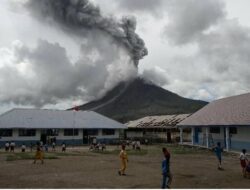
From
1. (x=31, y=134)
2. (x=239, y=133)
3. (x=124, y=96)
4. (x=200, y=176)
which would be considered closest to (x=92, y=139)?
(x=31, y=134)

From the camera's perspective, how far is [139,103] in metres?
111

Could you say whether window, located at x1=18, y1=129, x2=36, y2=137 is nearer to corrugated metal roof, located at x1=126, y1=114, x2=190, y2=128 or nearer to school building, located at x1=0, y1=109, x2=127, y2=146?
school building, located at x1=0, y1=109, x2=127, y2=146

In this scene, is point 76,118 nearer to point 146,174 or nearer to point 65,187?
point 146,174

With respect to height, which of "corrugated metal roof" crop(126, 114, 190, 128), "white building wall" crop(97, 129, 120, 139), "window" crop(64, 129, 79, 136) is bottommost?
"white building wall" crop(97, 129, 120, 139)

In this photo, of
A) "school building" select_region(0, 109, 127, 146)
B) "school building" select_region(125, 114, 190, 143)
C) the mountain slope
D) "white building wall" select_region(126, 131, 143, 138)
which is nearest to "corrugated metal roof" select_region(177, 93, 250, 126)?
"school building" select_region(125, 114, 190, 143)

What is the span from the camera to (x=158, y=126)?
168ft

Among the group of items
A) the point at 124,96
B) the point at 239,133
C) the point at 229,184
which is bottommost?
the point at 229,184

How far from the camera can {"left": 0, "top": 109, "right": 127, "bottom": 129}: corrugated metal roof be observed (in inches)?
1688

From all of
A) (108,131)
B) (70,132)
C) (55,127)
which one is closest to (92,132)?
(108,131)

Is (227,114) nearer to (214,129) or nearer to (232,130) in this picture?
(232,130)

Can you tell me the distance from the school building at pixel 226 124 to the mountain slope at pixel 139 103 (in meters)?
57.2

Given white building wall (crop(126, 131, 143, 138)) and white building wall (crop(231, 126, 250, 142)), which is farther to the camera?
white building wall (crop(126, 131, 143, 138))

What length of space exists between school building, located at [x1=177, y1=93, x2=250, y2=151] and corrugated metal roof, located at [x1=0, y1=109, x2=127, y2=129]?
1225 cm

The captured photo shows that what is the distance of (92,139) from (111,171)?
92.3 feet
